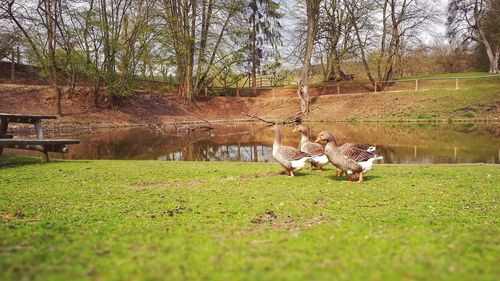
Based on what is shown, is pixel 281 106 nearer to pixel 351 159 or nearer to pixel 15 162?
pixel 15 162

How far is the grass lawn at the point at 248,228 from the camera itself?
3686mm

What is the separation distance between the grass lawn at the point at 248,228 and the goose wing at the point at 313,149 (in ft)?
4.27

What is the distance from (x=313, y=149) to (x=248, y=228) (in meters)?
7.25

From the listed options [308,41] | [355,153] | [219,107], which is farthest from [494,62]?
[355,153]

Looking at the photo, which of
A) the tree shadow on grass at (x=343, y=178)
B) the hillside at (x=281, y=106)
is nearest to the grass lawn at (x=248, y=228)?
the tree shadow on grass at (x=343, y=178)

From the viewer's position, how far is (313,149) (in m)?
12.5

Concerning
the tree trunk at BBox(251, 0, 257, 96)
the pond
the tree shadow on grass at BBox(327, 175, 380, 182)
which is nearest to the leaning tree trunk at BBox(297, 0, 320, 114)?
the tree trunk at BBox(251, 0, 257, 96)

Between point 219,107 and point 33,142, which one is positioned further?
point 219,107

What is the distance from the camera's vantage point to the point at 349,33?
53.2 m

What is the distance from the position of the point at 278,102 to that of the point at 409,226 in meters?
50.1

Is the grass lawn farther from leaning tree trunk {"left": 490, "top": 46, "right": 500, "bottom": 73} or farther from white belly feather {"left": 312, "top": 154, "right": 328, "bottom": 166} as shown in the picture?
leaning tree trunk {"left": 490, "top": 46, "right": 500, "bottom": 73}

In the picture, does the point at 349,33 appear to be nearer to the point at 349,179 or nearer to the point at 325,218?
the point at 349,179

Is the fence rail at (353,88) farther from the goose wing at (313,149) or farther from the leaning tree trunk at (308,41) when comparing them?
the goose wing at (313,149)

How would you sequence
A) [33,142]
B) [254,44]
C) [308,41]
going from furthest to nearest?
[254,44] < [308,41] < [33,142]
